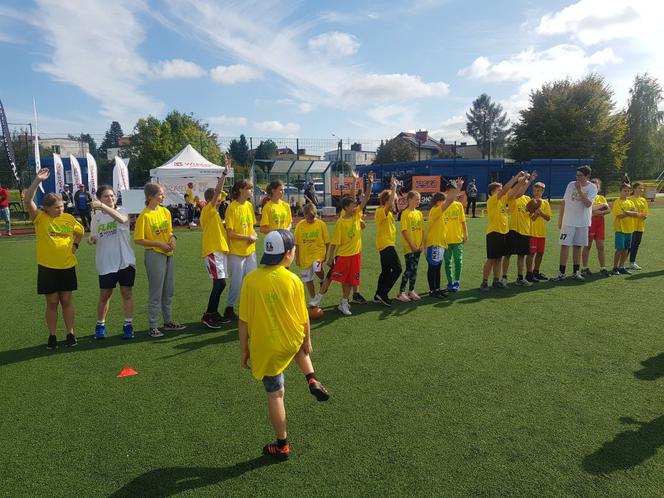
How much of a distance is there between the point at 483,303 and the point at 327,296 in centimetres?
268

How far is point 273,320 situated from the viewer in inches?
120

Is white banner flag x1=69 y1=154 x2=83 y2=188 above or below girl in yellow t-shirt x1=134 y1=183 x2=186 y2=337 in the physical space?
above

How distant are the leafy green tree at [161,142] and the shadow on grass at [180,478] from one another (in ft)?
133

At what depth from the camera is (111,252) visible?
5688 millimetres

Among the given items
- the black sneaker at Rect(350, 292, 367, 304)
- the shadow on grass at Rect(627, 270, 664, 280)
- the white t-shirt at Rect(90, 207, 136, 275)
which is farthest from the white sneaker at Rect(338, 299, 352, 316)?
the shadow on grass at Rect(627, 270, 664, 280)

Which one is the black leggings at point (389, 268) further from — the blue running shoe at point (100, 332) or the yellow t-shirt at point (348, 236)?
the blue running shoe at point (100, 332)

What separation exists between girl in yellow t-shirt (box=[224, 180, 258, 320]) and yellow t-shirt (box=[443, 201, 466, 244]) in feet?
11.8

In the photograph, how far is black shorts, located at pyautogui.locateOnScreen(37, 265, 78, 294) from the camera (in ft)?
17.7

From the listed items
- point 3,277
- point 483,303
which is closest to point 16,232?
point 3,277

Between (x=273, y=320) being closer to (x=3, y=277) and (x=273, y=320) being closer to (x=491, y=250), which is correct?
(x=491, y=250)

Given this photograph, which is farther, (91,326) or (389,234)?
(389,234)

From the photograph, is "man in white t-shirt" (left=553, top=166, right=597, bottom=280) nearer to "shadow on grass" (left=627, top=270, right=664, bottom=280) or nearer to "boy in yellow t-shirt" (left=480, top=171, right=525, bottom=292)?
"shadow on grass" (left=627, top=270, right=664, bottom=280)

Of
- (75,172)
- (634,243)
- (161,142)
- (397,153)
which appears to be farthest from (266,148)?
(634,243)

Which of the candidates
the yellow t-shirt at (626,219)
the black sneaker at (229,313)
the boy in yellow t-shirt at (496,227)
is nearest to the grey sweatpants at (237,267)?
the black sneaker at (229,313)
